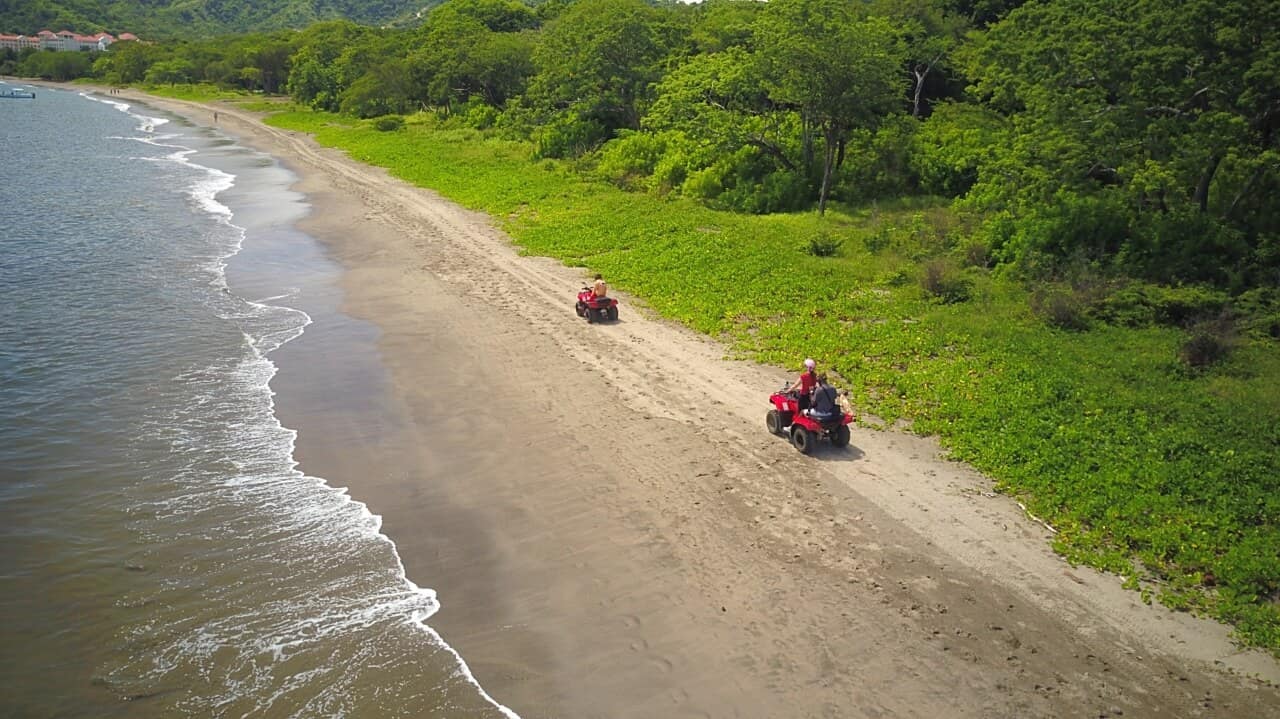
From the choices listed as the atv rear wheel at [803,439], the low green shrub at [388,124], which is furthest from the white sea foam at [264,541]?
the low green shrub at [388,124]

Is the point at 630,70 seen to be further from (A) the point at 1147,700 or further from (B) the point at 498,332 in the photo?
(A) the point at 1147,700

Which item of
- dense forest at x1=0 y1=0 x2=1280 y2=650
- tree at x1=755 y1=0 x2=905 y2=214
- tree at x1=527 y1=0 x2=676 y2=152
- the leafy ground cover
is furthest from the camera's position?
tree at x1=527 y1=0 x2=676 y2=152

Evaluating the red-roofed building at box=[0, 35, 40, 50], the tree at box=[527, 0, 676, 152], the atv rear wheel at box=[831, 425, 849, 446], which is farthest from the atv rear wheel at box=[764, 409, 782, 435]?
the red-roofed building at box=[0, 35, 40, 50]

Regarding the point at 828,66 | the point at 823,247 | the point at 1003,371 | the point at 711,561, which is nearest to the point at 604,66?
the point at 828,66

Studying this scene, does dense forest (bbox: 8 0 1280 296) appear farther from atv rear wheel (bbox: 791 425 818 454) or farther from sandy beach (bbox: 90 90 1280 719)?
atv rear wheel (bbox: 791 425 818 454)

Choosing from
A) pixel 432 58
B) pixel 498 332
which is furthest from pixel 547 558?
pixel 432 58

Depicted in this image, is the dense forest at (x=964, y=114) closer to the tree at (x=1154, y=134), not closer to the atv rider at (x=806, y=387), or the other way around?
the tree at (x=1154, y=134)
